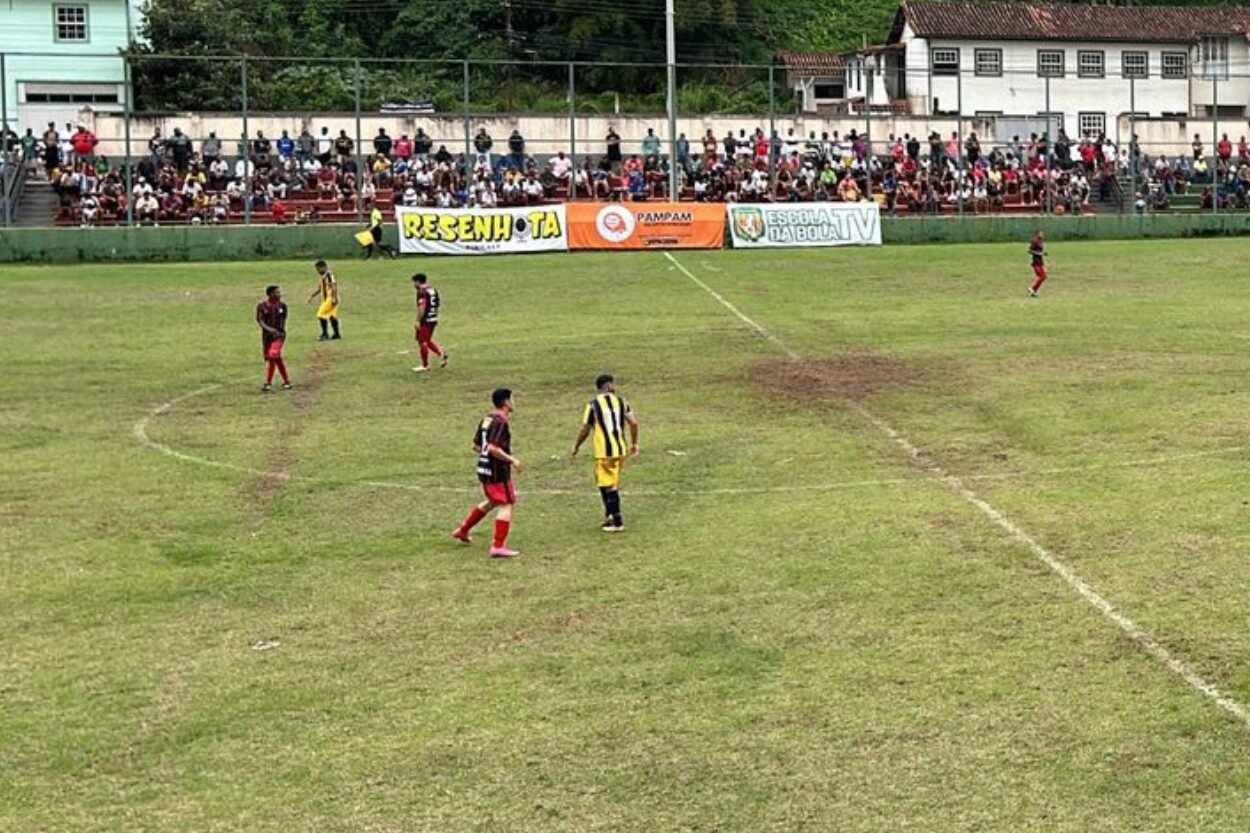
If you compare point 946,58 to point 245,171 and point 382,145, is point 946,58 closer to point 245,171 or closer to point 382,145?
point 382,145

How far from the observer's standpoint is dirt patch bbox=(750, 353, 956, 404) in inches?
1062

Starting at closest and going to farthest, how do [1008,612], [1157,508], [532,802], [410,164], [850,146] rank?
[532,802] → [1008,612] → [1157,508] → [410,164] → [850,146]

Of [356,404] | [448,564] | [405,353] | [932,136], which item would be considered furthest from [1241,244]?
[448,564]

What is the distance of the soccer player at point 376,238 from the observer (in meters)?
47.8

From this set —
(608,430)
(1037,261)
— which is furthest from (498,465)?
(1037,261)

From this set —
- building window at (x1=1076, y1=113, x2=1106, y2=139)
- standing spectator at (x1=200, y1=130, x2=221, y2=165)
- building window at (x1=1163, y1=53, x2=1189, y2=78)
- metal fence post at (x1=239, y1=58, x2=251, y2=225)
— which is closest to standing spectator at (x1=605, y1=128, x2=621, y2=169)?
metal fence post at (x1=239, y1=58, x2=251, y2=225)

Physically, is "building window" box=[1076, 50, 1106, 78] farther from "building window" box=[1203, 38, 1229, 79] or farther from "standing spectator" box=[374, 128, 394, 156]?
"standing spectator" box=[374, 128, 394, 156]

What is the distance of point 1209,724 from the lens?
38.9 ft

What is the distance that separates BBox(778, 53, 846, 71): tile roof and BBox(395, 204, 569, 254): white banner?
39.9m

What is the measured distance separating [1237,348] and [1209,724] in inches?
814

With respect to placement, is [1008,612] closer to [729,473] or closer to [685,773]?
[685,773]

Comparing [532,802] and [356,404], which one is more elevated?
[356,404]

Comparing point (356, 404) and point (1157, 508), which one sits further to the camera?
point (356, 404)

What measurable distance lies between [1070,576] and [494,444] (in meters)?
5.52
